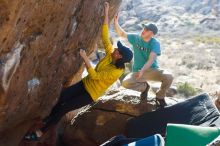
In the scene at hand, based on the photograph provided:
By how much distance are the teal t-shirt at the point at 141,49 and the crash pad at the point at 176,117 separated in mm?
1078

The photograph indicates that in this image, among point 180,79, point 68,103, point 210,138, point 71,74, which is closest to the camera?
point 210,138

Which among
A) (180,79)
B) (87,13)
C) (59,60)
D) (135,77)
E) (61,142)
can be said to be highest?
(87,13)

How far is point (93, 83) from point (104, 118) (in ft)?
9.11

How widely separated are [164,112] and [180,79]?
78.5 feet

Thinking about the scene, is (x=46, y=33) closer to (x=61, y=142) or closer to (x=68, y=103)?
(x=68, y=103)

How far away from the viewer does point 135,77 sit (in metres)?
10.3

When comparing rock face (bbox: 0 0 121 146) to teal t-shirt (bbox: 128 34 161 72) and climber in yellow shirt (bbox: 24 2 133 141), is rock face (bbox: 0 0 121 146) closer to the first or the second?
climber in yellow shirt (bbox: 24 2 133 141)

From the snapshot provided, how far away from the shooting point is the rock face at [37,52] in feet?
23.7

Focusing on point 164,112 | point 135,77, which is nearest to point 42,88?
point 135,77

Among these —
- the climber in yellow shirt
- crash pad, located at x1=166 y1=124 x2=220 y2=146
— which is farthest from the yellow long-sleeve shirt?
crash pad, located at x1=166 y1=124 x2=220 y2=146

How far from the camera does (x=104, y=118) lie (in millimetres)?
11422

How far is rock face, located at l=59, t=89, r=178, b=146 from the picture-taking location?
11.2 metres

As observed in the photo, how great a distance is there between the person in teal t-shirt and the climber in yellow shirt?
3.55 feet

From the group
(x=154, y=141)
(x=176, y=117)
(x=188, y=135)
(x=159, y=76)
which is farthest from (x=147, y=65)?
(x=154, y=141)
